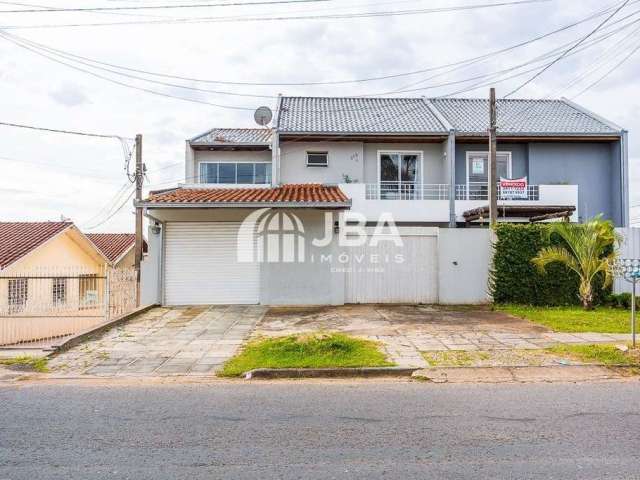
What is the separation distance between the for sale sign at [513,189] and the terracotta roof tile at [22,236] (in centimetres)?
1774

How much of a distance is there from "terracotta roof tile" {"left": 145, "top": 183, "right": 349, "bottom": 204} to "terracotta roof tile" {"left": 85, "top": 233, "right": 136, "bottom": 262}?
12.5m

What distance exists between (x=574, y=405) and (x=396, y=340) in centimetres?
378

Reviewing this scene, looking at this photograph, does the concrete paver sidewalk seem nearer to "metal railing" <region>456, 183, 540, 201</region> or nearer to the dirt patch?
the dirt patch

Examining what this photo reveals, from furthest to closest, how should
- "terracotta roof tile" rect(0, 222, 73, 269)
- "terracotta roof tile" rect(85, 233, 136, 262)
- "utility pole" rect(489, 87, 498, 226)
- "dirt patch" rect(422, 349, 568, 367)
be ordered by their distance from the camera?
1. "terracotta roof tile" rect(85, 233, 136, 262)
2. "terracotta roof tile" rect(0, 222, 73, 269)
3. "utility pole" rect(489, 87, 498, 226)
4. "dirt patch" rect(422, 349, 568, 367)

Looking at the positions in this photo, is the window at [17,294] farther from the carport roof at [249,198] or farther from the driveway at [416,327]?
the driveway at [416,327]

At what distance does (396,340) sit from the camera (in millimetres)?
8969

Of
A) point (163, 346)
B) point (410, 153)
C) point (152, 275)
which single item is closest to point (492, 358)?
point (163, 346)

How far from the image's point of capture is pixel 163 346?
350 inches

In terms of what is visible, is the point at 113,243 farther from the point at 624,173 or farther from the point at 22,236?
the point at 624,173

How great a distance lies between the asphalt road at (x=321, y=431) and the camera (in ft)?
12.5

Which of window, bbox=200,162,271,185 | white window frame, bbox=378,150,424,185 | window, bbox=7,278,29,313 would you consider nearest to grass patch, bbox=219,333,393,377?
window, bbox=7,278,29,313

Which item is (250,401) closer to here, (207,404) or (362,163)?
(207,404)

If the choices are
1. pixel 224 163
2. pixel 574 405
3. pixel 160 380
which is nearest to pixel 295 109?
pixel 224 163

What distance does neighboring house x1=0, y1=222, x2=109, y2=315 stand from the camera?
12.6m
